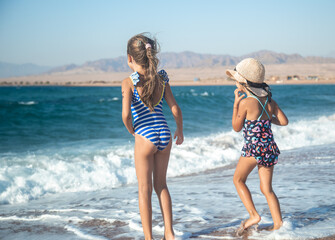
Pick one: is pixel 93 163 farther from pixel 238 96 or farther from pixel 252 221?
pixel 238 96

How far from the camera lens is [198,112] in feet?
68.0

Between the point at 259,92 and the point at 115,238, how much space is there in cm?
187

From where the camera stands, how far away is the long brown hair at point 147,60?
284 cm

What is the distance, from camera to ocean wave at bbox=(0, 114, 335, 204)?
614cm

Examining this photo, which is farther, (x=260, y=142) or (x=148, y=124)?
(x=260, y=142)

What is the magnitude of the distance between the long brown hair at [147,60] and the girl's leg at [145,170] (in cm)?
29

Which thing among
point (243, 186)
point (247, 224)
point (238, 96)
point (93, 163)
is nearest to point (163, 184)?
point (243, 186)

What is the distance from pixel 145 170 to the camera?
2.93 metres

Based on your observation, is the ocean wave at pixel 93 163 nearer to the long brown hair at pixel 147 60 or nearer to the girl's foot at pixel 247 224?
the girl's foot at pixel 247 224

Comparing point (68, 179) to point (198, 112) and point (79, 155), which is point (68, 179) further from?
point (198, 112)

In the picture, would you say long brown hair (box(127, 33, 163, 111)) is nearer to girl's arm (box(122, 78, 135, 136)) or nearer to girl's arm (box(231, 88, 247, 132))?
girl's arm (box(122, 78, 135, 136))

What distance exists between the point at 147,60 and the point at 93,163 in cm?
508

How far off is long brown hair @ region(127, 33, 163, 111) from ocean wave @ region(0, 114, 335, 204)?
3.71 m

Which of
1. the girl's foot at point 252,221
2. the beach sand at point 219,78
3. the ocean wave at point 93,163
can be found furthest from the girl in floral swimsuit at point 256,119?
the beach sand at point 219,78
